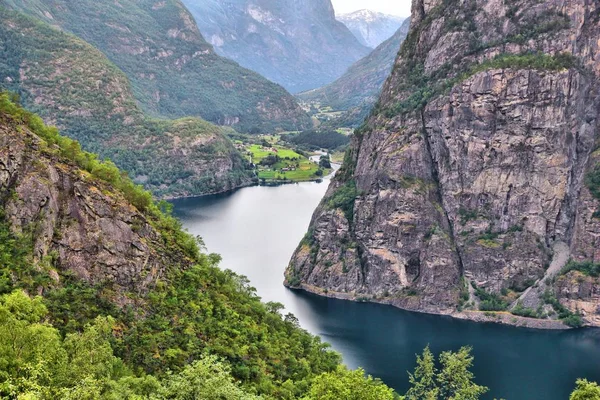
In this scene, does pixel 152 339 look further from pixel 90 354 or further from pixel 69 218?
pixel 69 218

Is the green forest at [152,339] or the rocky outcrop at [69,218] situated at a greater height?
the rocky outcrop at [69,218]

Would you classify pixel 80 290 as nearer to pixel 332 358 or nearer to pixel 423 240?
pixel 332 358

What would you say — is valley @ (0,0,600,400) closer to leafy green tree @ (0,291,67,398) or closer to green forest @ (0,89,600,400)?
green forest @ (0,89,600,400)

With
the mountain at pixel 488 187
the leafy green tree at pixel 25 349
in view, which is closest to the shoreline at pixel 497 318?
the mountain at pixel 488 187

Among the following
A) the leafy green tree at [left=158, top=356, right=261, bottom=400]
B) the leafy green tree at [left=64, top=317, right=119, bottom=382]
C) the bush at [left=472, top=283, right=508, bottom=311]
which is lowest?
the bush at [left=472, top=283, right=508, bottom=311]

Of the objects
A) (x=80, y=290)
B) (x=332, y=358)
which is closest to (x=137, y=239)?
(x=80, y=290)

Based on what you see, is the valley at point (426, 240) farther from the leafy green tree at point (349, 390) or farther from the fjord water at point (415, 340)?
the leafy green tree at point (349, 390)

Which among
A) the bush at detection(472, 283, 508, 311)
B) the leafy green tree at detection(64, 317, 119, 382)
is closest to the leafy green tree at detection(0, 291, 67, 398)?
the leafy green tree at detection(64, 317, 119, 382)
